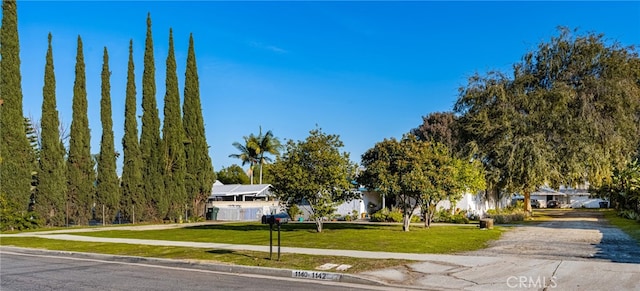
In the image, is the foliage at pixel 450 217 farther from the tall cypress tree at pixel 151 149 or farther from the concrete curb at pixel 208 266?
the concrete curb at pixel 208 266

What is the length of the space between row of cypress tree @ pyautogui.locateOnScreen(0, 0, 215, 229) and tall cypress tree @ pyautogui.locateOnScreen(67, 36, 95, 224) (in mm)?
61

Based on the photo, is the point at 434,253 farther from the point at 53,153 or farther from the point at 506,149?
the point at 53,153

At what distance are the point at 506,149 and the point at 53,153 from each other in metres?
29.9

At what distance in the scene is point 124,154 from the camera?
124 ft

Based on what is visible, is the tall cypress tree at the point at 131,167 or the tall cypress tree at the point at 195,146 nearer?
the tall cypress tree at the point at 131,167

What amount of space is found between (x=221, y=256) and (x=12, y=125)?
2387 centimetres

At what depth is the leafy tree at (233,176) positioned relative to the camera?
7862 centimetres

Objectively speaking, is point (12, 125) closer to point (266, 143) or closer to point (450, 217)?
point (450, 217)

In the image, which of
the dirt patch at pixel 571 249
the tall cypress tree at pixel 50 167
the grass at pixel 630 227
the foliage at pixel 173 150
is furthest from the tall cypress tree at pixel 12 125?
the grass at pixel 630 227

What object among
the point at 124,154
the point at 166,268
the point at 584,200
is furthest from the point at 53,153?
the point at 584,200

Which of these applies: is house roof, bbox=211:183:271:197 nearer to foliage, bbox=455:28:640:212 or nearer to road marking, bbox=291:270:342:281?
foliage, bbox=455:28:640:212

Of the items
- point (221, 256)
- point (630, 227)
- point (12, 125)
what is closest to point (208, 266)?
point (221, 256)

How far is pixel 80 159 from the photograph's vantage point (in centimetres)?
3450

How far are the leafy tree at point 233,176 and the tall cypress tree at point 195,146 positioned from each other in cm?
3526
